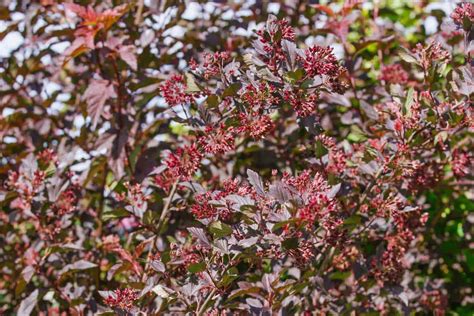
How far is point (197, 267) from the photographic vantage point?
1.56 m

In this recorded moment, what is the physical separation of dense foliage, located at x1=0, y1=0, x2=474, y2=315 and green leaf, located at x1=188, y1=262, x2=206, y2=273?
0.01 m

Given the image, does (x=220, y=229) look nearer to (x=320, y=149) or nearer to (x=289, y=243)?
(x=289, y=243)

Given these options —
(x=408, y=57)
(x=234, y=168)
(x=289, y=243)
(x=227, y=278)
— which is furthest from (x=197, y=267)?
(x=234, y=168)

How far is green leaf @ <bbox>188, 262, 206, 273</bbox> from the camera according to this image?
5.09 feet

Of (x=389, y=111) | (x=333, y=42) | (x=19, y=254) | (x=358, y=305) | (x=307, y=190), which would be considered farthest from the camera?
(x=333, y=42)

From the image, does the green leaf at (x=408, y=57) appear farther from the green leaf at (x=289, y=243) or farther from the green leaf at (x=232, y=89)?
the green leaf at (x=289, y=243)

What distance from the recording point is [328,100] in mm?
2668

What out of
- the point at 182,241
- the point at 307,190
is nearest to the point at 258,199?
the point at 307,190

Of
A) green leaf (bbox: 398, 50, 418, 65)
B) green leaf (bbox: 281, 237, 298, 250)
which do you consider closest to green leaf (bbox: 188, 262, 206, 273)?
green leaf (bbox: 281, 237, 298, 250)

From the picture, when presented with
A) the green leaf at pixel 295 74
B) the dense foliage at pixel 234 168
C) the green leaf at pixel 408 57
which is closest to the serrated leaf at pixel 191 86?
the dense foliage at pixel 234 168

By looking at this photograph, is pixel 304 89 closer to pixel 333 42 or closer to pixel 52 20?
pixel 333 42

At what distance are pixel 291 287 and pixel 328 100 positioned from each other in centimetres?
103

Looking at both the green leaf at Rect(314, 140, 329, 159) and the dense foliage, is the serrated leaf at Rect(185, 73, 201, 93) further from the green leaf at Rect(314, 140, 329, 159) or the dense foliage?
the green leaf at Rect(314, 140, 329, 159)

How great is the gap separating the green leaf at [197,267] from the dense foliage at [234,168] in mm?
13
